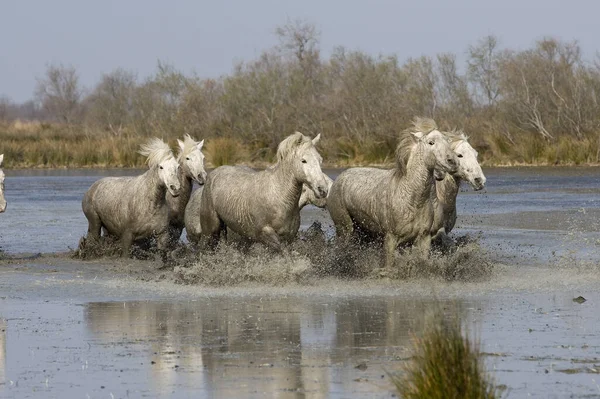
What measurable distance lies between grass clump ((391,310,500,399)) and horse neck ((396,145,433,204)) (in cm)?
643

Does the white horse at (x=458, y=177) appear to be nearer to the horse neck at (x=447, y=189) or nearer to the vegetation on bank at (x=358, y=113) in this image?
the horse neck at (x=447, y=189)

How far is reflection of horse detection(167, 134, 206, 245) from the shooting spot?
15.6 metres

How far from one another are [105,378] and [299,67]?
54636mm

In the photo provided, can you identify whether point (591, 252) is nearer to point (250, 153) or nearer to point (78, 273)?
point (78, 273)

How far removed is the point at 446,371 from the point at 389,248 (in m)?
6.80

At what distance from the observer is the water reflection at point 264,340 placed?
8055 mm

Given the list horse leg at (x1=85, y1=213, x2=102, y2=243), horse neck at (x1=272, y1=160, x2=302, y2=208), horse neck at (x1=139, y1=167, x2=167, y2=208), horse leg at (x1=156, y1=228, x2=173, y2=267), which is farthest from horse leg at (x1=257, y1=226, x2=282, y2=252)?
horse leg at (x1=85, y1=213, x2=102, y2=243)

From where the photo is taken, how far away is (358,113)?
48531mm

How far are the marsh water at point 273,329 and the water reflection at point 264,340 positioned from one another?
0.01m

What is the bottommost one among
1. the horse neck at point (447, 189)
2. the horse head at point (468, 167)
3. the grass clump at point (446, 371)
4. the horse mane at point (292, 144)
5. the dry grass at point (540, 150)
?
the dry grass at point (540, 150)

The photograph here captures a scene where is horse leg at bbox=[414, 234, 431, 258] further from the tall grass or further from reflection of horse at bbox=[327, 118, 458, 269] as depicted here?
the tall grass

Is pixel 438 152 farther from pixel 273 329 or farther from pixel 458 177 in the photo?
pixel 273 329

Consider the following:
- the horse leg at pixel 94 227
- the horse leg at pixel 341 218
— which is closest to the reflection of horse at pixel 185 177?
the horse leg at pixel 94 227

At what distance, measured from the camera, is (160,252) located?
1580cm
